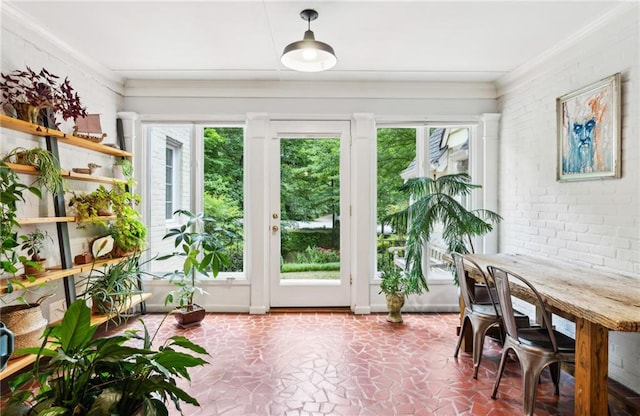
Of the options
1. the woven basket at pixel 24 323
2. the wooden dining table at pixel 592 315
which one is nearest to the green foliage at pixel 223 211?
the woven basket at pixel 24 323

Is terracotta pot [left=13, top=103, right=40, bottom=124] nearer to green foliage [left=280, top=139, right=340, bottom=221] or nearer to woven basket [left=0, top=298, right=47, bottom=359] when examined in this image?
woven basket [left=0, top=298, right=47, bottom=359]

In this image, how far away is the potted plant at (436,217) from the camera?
3.26 m

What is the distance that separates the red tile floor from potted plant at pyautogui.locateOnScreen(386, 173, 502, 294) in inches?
29.1

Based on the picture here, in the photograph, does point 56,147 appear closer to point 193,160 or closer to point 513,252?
point 193,160

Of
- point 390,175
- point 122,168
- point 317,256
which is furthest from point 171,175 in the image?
point 390,175

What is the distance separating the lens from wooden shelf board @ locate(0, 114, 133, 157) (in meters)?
2.31

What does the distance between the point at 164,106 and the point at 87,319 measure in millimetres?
3052

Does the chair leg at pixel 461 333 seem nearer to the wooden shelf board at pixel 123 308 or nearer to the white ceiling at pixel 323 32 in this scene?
the white ceiling at pixel 323 32

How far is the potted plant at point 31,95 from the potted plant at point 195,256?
A: 52.3 inches

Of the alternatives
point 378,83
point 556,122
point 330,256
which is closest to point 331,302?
point 330,256

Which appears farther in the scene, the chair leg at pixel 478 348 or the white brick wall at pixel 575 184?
the chair leg at pixel 478 348

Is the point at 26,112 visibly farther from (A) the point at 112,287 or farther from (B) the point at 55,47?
(A) the point at 112,287

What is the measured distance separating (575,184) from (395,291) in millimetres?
1795

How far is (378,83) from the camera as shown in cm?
380
